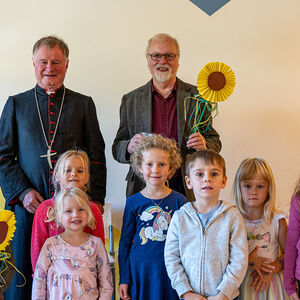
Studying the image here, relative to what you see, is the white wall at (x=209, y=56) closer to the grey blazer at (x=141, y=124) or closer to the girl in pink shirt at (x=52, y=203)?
the grey blazer at (x=141, y=124)

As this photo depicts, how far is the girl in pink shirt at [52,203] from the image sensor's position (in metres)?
2.26

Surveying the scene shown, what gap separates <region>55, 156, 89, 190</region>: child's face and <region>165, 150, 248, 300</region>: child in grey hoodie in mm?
556

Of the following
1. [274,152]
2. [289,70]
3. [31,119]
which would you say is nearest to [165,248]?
[31,119]

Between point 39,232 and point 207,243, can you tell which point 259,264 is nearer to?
point 207,243

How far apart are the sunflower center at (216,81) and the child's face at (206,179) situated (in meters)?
0.50

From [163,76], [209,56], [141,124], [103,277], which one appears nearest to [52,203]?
[103,277]

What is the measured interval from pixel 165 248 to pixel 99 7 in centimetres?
210

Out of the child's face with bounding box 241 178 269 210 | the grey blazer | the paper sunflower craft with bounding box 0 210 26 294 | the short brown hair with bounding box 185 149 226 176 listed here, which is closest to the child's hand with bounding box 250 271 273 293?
the child's face with bounding box 241 178 269 210

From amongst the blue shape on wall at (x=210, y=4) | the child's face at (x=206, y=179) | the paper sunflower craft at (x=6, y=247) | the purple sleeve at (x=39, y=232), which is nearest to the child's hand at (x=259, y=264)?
the child's face at (x=206, y=179)

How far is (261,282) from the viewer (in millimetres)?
2248

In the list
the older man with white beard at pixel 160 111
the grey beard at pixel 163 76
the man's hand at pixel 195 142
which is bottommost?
the man's hand at pixel 195 142

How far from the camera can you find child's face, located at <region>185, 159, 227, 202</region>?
207 cm

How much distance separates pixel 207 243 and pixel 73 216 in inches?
25.9

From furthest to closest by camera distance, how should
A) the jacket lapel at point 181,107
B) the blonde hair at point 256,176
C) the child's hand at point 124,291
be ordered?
the jacket lapel at point 181,107, the blonde hair at point 256,176, the child's hand at point 124,291
